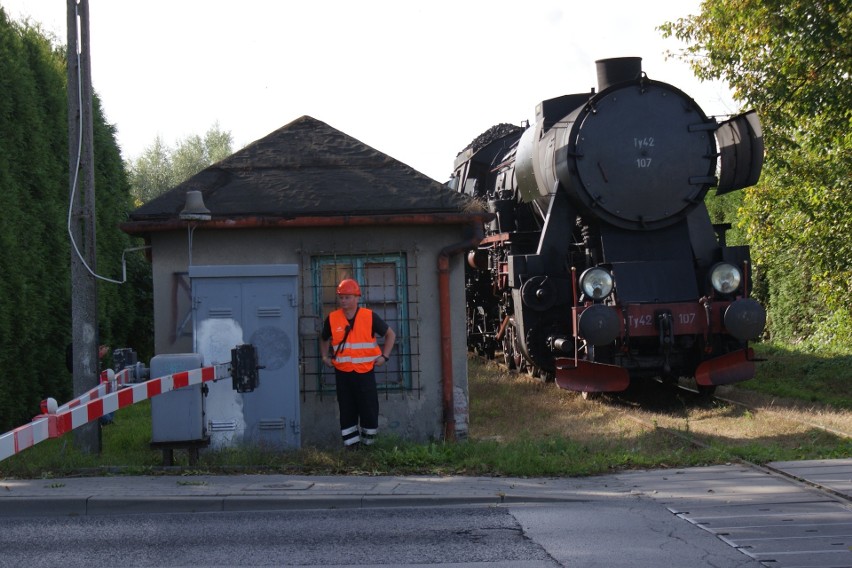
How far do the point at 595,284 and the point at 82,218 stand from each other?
5.71m

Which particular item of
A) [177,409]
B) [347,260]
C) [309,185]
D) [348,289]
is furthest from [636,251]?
[177,409]

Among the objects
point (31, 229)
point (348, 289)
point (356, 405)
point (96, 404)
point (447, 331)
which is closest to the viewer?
point (96, 404)

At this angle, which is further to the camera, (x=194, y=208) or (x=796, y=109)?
(x=796, y=109)

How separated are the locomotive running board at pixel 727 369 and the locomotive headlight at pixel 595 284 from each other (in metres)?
1.43

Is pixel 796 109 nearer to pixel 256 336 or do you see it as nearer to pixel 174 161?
pixel 256 336

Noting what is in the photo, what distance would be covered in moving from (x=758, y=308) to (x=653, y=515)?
5.45m

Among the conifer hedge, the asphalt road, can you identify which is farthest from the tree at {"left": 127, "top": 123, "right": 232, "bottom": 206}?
the asphalt road

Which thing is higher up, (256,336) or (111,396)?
(256,336)

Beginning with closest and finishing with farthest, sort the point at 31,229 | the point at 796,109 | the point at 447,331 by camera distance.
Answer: the point at 447,331
the point at 31,229
the point at 796,109

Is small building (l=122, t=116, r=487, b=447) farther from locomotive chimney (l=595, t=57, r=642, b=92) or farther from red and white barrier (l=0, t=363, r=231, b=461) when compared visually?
locomotive chimney (l=595, t=57, r=642, b=92)

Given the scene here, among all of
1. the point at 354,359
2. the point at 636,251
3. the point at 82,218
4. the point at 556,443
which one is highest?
the point at 82,218

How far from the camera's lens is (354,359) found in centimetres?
970

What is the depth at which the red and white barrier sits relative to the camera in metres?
6.89

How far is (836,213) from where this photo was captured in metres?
15.8
